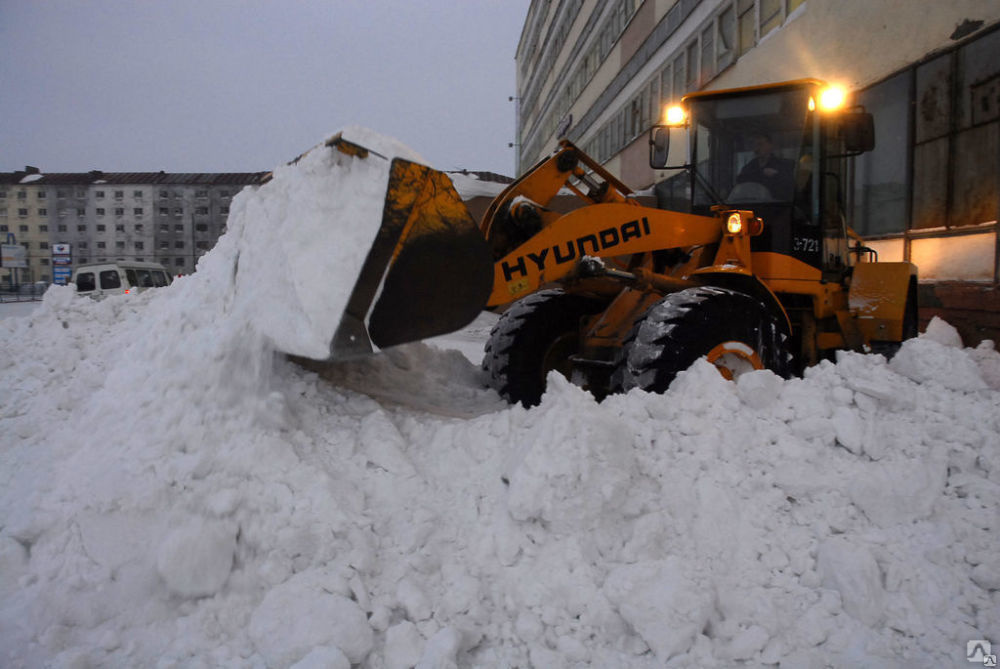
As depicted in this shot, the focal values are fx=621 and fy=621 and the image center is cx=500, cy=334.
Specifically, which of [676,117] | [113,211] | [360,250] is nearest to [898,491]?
[360,250]

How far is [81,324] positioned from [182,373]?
93.7 inches

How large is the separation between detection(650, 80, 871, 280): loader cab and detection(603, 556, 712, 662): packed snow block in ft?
10.8

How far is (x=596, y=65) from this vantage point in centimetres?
2380

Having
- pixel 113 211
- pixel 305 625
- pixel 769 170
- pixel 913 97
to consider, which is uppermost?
pixel 113 211

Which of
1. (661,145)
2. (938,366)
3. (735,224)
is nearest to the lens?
(938,366)

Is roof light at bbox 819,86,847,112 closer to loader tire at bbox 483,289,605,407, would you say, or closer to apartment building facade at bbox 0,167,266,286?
loader tire at bbox 483,289,605,407

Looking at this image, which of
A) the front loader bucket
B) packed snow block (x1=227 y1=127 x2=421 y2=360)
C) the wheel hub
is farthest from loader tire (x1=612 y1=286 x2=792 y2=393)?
packed snow block (x1=227 y1=127 x2=421 y2=360)

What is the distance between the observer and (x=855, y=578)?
2354mm

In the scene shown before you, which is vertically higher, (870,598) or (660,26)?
(660,26)

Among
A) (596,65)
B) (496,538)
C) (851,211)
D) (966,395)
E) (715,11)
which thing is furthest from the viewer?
(596,65)

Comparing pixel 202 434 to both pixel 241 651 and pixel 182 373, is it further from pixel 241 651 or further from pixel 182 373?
pixel 241 651

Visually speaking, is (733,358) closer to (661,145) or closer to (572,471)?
(572,471)

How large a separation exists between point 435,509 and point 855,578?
169cm

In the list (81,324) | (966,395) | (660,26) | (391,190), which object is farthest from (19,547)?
(660,26)
